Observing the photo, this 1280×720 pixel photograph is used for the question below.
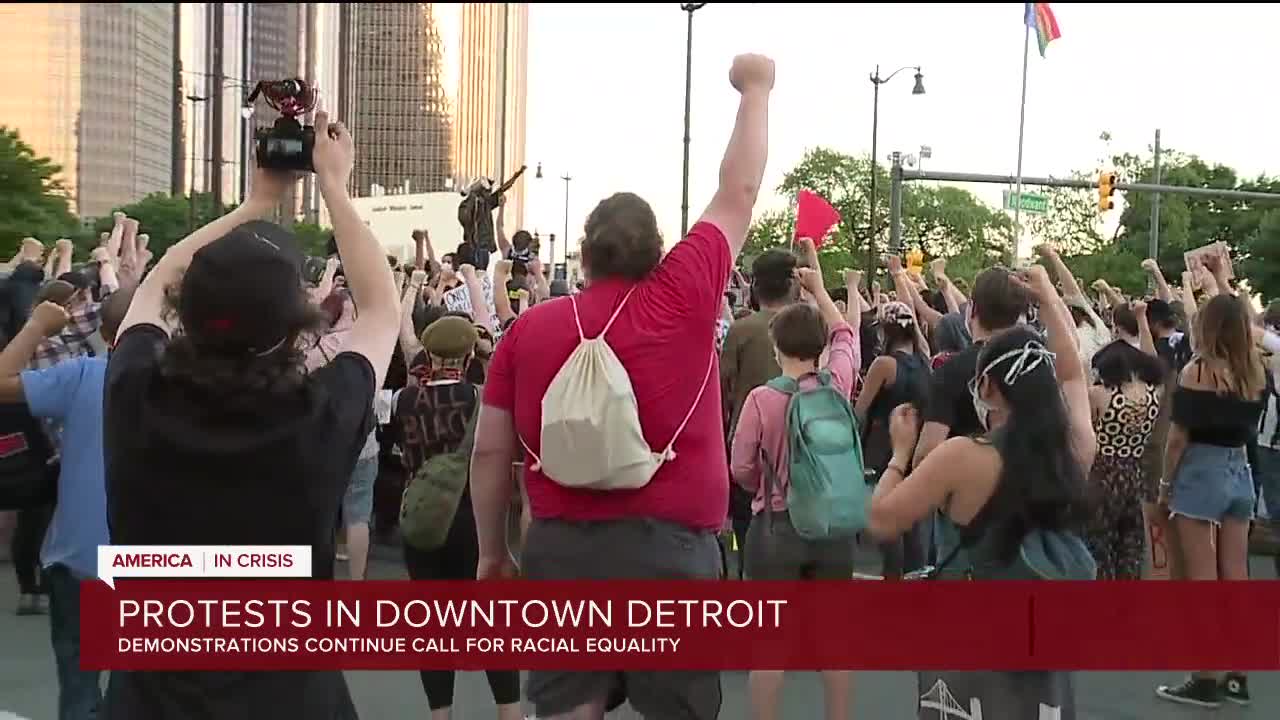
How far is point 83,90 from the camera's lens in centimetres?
10175

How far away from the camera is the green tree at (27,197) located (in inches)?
2019

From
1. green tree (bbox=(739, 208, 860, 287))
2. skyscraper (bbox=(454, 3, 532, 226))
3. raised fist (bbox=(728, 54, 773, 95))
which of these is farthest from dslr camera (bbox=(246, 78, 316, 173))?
skyscraper (bbox=(454, 3, 532, 226))

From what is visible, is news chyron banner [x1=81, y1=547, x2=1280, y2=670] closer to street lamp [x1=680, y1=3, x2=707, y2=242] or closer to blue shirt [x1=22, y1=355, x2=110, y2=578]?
blue shirt [x1=22, y1=355, x2=110, y2=578]

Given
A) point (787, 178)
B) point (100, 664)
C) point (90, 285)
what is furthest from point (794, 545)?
point (787, 178)

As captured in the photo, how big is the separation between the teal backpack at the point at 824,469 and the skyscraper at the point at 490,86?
483 feet

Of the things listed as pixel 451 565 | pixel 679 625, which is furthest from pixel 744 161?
pixel 451 565

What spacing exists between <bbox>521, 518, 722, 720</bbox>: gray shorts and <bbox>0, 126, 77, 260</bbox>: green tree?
166 feet

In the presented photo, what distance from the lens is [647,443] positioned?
3463 millimetres

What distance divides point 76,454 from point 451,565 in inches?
58.9

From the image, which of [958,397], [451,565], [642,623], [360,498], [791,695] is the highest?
[958,397]

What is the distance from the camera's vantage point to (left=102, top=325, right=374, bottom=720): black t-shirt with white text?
2426mm

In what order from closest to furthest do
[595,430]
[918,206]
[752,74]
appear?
[595,430], [752,74], [918,206]

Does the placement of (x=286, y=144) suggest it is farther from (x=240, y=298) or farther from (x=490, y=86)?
(x=490, y=86)

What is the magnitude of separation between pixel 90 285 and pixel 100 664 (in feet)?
18.7
